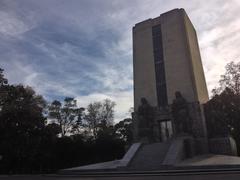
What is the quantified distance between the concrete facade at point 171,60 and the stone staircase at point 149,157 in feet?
17.9

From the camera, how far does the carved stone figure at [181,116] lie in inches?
866

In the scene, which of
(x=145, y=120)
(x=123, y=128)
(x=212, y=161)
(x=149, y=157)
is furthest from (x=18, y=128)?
(x=123, y=128)

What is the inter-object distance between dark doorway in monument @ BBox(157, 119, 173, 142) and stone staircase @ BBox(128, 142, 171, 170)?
324 cm

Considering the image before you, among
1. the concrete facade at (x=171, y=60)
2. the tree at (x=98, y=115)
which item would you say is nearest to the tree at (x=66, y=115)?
the tree at (x=98, y=115)

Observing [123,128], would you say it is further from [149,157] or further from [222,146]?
[149,157]

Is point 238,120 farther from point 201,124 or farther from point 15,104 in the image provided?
point 15,104

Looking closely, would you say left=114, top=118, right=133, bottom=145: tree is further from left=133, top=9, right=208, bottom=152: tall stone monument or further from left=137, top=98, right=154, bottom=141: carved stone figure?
left=137, top=98, right=154, bottom=141: carved stone figure

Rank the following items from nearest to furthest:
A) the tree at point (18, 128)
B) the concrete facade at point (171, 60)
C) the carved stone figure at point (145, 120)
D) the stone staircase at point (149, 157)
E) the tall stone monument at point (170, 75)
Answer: the stone staircase at point (149, 157), the tall stone monument at point (170, 75), the carved stone figure at point (145, 120), the concrete facade at point (171, 60), the tree at point (18, 128)

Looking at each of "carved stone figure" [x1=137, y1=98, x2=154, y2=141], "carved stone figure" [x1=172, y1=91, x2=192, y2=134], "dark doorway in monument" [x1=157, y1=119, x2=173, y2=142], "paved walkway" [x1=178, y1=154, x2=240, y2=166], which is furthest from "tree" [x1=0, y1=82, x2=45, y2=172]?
"paved walkway" [x1=178, y1=154, x2=240, y2=166]

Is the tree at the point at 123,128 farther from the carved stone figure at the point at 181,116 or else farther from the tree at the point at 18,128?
the carved stone figure at the point at 181,116

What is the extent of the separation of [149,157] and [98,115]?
21185 millimetres

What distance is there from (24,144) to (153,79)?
1370 cm

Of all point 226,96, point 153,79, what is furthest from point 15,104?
point 226,96

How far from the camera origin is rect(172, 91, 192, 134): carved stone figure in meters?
22.0
